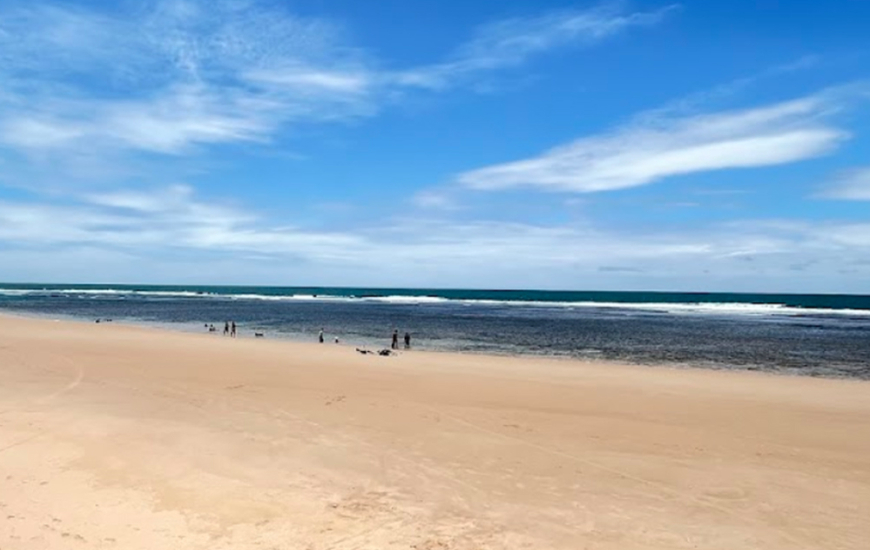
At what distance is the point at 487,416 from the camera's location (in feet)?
42.6

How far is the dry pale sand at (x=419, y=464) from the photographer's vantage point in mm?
6617

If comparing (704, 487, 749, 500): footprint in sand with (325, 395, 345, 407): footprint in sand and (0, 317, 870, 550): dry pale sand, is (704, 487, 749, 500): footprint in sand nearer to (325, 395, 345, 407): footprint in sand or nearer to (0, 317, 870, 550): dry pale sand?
(0, 317, 870, 550): dry pale sand

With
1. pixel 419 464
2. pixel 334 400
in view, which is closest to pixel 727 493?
pixel 419 464

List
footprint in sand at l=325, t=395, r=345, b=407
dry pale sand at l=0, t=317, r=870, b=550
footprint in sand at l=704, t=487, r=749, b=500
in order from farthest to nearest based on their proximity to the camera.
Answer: footprint in sand at l=325, t=395, r=345, b=407
footprint in sand at l=704, t=487, r=749, b=500
dry pale sand at l=0, t=317, r=870, b=550

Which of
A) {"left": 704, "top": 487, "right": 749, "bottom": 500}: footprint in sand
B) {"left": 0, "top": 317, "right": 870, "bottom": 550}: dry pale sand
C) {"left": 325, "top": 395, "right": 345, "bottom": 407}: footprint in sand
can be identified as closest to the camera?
{"left": 0, "top": 317, "right": 870, "bottom": 550}: dry pale sand

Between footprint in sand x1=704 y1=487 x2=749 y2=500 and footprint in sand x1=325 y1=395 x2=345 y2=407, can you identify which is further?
footprint in sand x1=325 y1=395 x2=345 y2=407

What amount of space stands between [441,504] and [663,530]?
8.30ft

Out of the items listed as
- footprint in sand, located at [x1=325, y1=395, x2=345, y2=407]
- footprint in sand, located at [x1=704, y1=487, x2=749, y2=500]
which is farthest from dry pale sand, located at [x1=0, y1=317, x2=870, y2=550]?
footprint in sand, located at [x1=325, y1=395, x2=345, y2=407]

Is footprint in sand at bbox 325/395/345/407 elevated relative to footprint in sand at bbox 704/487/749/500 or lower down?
elevated

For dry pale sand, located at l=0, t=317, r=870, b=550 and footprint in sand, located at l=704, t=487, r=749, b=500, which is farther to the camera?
footprint in sand, located at l=704, t=487, r=749, b=500

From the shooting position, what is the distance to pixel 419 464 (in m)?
9.16

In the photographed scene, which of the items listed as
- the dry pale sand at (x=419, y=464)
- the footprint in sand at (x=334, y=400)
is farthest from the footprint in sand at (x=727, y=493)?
the footprint in sand at (x=334, y=400)

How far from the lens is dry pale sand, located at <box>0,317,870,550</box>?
662 centimetres

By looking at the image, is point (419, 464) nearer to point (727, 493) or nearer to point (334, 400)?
point (727, 493)
